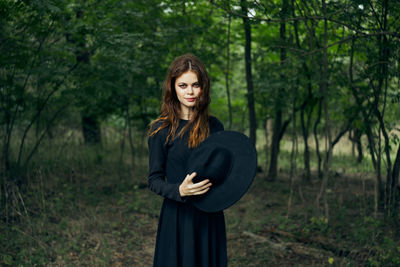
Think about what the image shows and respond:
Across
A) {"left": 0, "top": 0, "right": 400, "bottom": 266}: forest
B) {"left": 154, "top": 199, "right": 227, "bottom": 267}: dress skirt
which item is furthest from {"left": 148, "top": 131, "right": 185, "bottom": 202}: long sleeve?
{"left": 0, "top": 0, "right": 400, "bottom": 266}: forest

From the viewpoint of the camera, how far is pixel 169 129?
93.7 inches

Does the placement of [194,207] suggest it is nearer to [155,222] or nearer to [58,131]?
[155,222]

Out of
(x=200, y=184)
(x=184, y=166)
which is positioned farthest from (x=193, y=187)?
(x=184, y=166)

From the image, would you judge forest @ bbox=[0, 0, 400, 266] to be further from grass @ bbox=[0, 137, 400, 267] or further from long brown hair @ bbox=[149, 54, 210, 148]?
long brown hair @ bbox=[149, 54, 210, 148]

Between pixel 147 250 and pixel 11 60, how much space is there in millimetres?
3221

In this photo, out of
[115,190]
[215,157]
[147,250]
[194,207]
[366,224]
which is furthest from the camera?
[115,190]

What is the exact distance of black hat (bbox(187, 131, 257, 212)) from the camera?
2094mm

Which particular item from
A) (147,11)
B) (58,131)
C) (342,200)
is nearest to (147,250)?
(342,200)

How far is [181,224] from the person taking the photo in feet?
7.75

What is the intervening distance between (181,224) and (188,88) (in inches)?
34.6

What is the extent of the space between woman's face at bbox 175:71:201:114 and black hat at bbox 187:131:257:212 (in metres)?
0.30

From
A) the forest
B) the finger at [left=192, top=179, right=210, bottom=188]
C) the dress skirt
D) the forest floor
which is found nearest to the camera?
the finger at [left=192, top=179, right=210, bottom=188]

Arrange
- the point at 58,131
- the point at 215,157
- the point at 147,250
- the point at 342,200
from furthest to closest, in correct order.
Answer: the point at 58,131
the point at 342,200
the point at 147,250
the point at 215,157

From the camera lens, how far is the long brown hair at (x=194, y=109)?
2.33 m
